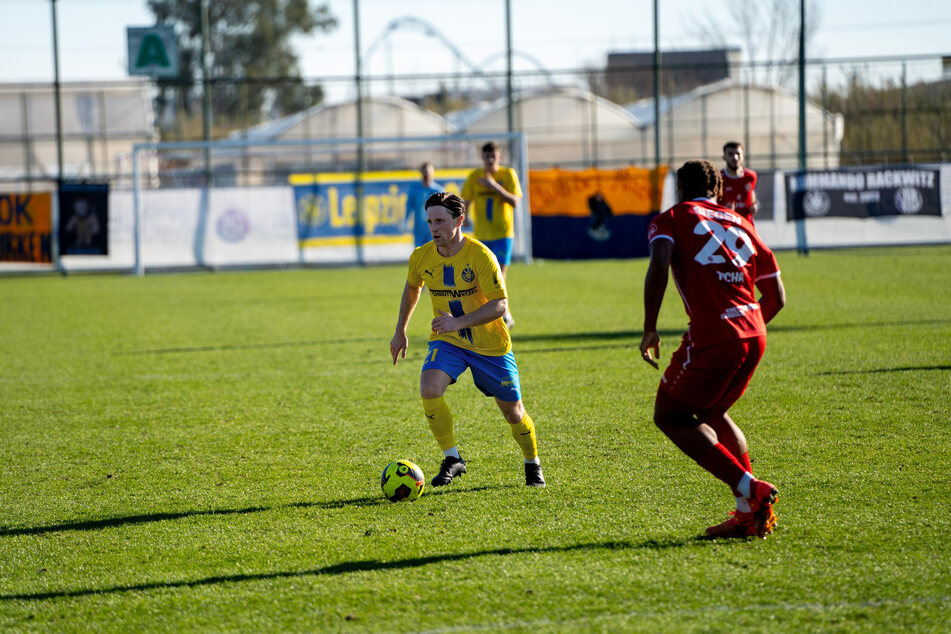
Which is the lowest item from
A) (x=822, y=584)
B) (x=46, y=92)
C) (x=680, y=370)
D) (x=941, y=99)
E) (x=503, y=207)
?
(x=822, y=584)

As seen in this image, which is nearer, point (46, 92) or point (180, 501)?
point (180, 501)

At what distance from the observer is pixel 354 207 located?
2366cm

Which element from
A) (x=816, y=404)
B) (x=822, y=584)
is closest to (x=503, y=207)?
(x=816, y=404)

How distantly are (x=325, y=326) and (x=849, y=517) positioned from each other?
9325 millimetres

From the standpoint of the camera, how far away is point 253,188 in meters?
23.2

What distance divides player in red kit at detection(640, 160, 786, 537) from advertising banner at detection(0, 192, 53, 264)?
71.0ft

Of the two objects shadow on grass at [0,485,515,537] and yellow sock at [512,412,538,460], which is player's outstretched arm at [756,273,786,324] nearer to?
yellow sock at [512,412,538,460]

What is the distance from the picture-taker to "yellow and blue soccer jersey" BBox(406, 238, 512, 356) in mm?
5598

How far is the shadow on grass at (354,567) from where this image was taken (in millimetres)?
4191

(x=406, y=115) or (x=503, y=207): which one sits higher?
(x=406, y=115)

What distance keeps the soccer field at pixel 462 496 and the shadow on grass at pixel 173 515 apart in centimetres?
2

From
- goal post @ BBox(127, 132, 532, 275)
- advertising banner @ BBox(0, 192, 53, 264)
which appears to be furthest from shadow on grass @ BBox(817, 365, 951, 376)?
advertising banner @ BBox(0, 192, 53, 264)

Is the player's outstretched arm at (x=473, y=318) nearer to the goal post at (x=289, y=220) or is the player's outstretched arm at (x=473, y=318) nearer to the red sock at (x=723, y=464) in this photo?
the red sock at (x=723, y=464)

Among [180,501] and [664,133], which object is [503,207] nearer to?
[180,501]
